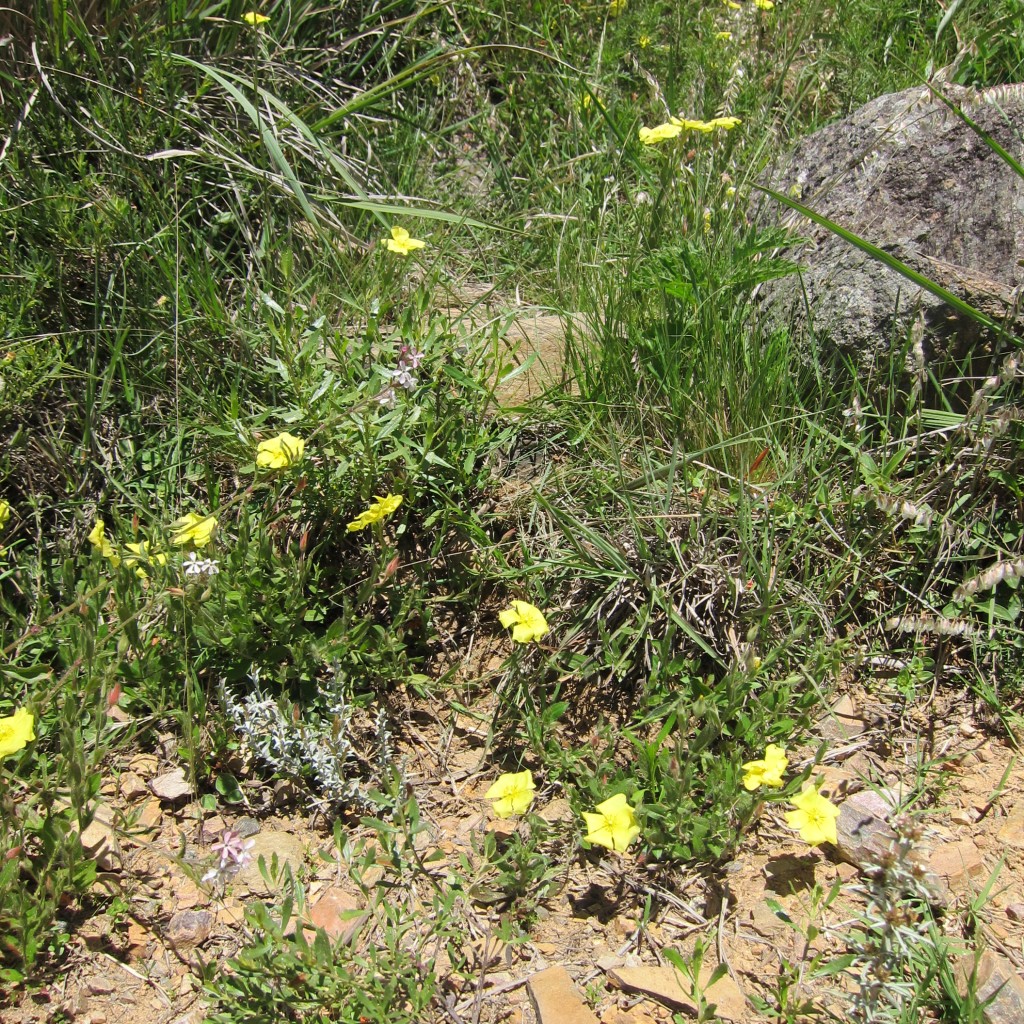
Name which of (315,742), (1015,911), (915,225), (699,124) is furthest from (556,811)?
(699,124)

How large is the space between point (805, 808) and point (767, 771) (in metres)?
0.11

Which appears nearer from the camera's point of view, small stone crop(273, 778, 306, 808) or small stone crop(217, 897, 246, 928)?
small stone crop(217, 897, 246, 928)

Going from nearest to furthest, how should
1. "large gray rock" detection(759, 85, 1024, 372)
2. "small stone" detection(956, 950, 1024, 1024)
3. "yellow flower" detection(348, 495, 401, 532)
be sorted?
"small stone" detection(956, 950, 1024, 1024), "yellow flower" detection(348, 495, 401, 532), "large gray rock" detection(759, 85, 1024, 372)

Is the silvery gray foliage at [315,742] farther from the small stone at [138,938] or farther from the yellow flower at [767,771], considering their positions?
the yellow flower at [767,771]

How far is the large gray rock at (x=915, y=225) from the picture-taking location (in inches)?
102

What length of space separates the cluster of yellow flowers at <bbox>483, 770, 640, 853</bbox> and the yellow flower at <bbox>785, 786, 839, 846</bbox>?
1.01ft

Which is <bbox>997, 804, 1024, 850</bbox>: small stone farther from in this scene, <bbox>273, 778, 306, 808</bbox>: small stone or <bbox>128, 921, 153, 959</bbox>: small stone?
<bbox>128, 921, 153, 959</bbox>: small stone

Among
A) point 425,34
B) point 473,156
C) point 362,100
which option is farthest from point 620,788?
point 425,34

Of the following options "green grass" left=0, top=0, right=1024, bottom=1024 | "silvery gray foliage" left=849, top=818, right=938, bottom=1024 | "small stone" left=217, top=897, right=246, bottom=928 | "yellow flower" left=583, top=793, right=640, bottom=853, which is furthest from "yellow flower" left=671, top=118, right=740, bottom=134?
"small stone" left=217, top=897, right=246, bottom=928

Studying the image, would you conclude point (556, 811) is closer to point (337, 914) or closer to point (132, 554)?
point (337, 914)

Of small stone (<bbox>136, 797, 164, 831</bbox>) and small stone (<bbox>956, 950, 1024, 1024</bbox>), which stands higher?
small stone (<bbox>956, 950, 1024, 1024</bbox>)

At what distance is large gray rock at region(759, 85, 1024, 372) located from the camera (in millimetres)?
2578

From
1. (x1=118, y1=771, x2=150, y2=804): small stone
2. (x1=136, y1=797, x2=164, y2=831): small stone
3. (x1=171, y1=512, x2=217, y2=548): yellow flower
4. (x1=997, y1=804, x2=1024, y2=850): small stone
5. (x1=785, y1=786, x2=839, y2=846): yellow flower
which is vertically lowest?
(x1=136, y1=797, x2=164, y2=831): small stone

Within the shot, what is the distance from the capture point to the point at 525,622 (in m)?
2.20
